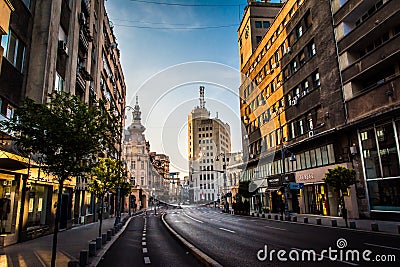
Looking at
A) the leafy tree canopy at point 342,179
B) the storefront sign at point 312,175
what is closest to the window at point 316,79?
the storefront sign at point 312,175

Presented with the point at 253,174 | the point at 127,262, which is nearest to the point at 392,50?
the point at 127,262

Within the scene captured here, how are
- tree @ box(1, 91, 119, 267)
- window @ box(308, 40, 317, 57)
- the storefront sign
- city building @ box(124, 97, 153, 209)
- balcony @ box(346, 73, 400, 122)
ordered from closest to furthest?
1. tree @ box(1, 91, 119, 267)
2. balcony @ box(346, 73, 400, 122)
3. the storefront sign
4. window @ box(308, 40, 317, 57)
5. city building @ box(124, 97, 153, 209)

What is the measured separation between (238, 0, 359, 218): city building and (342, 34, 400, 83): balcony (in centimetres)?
161

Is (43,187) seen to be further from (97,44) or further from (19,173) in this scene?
(97,44)

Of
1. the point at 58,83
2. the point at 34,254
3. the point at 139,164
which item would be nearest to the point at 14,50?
the point at 58,83

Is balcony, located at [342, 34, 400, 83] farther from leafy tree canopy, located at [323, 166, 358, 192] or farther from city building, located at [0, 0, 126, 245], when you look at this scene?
city building, located at [0, 0, 126, 245]

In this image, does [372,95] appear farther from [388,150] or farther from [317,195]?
[317,195]

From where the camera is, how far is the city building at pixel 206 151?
11481 centimetres

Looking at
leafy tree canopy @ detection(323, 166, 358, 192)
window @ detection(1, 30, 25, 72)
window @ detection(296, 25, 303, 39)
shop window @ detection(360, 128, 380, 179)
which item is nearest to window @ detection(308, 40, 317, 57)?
window @ detection(296, 25, 303, 39)

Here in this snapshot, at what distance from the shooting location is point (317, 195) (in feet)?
97.3

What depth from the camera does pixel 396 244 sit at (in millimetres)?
11023

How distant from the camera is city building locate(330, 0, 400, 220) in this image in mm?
20047

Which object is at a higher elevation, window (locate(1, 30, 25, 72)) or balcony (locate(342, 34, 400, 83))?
balcony (locate(342, 34, 400, 83))

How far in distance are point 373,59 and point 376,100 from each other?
124 inches
